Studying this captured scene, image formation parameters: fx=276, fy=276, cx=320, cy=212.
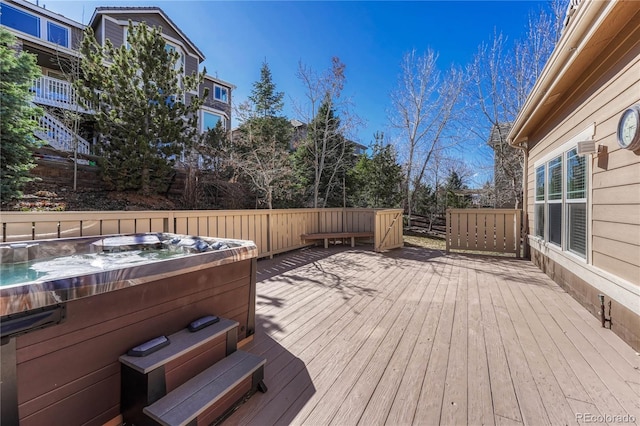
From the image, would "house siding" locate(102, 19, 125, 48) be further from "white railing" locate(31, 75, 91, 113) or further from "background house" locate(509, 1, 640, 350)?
"background house" locate(509, 1, 640, 350)

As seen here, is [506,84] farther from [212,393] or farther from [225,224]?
[212,393]

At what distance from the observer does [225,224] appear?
461cm

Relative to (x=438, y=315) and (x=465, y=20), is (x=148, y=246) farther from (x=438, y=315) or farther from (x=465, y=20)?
(x=465, y=20)

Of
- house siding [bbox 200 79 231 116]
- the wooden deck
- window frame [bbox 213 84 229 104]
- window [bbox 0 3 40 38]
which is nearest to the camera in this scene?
the wooden deck

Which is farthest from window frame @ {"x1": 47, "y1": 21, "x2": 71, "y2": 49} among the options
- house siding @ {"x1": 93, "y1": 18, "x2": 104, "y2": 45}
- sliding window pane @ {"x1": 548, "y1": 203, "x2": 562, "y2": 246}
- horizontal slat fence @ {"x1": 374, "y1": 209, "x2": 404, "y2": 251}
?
sliding window pane @ {"x1": 548, "y1": 203, "x2": 562, "y2": 246}

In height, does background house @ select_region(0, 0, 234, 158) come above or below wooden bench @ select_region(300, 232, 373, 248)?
above

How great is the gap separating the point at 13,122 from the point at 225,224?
16.4 feet

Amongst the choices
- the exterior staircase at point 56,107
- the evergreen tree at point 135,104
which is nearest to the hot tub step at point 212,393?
the evergreen tree at point 135,104

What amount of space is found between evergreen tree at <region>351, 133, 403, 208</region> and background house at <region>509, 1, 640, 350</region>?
580cm

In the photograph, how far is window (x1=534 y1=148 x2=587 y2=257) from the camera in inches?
122

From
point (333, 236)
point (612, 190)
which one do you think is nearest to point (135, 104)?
point (333, 236)

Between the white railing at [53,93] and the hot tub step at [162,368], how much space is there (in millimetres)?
11041

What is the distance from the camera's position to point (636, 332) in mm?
2113

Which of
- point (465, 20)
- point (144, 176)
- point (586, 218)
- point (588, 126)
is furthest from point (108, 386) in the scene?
point (465, 20)
